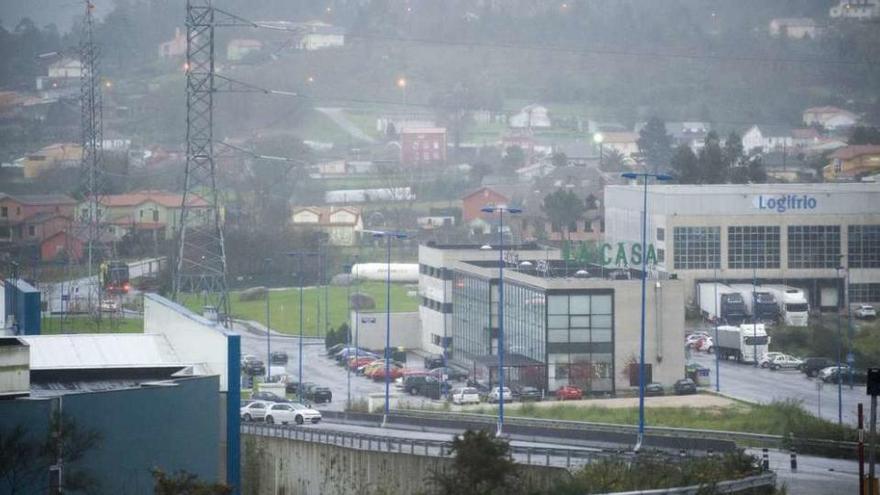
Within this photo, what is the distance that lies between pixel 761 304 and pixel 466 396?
8280 millimetres

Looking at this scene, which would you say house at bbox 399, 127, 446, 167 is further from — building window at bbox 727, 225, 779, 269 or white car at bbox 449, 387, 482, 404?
white car at bbox 449, 387, 482, 404

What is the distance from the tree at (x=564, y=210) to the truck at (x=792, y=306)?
12011 millimetres

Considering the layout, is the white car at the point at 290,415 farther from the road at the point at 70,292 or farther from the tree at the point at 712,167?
the tree at the point at 712,167

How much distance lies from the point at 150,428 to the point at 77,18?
246 feet

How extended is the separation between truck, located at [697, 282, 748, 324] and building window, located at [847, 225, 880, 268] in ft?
8.76

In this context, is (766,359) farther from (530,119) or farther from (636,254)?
A: (530,119)

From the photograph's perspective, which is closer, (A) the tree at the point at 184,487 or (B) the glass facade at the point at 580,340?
(A) the tree at the point at 184,487

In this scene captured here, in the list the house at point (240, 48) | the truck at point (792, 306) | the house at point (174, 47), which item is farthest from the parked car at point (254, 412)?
the house at point (240, 48)

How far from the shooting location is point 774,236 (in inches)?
1151

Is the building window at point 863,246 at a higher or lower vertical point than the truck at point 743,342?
higher

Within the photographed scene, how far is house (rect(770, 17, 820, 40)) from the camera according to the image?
82.9 metres

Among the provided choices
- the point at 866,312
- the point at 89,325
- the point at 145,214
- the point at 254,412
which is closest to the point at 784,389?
the point at 254,412

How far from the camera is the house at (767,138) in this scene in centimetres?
6203

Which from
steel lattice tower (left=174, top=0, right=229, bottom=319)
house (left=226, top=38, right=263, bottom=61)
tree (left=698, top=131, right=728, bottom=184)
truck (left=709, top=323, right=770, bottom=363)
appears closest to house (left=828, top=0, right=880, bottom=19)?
house (left=226, top=38, right=263, bottom=61)
